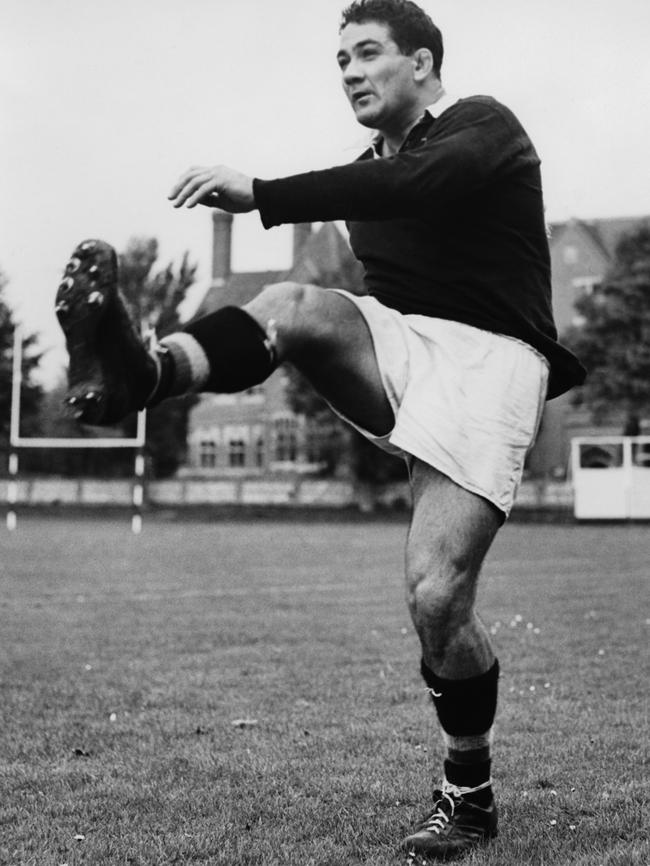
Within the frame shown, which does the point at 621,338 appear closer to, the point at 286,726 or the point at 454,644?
the point at 286,726

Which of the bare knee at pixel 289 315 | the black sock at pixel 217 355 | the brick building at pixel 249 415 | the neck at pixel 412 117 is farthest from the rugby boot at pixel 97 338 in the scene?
the brick building at pixel 249 415

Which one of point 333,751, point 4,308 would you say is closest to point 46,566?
point 333,751

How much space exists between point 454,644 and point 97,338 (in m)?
1.45

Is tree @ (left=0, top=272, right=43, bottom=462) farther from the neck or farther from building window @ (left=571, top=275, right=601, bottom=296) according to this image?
the neck

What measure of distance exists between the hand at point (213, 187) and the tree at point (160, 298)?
40924mm

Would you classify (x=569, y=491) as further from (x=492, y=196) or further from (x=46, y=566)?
(x=492, y=196)

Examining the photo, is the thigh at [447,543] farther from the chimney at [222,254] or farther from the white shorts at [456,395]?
the chimney at [222,254]

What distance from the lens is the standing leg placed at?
343 cm

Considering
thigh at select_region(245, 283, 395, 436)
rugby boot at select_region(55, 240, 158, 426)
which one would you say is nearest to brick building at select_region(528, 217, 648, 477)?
thigh at select_region(245, 283, 395, 436)

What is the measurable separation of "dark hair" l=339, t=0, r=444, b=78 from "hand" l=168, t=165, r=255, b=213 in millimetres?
776

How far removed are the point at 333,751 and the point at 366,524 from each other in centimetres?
2938

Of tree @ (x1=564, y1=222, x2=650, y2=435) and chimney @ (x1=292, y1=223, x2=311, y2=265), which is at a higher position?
chimney @ (x1=292, y1=223, x2=311, y2=265)

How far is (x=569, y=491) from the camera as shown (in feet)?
142

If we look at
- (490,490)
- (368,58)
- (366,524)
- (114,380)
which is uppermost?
(368,58)
